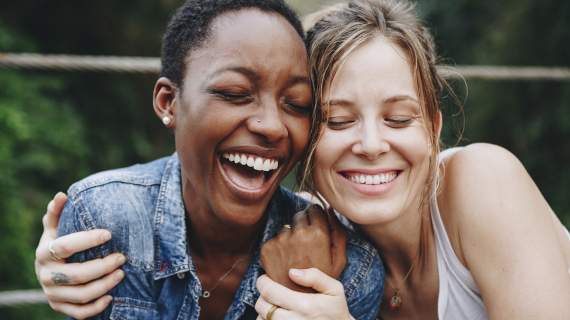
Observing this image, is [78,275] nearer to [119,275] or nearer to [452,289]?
[119,275]

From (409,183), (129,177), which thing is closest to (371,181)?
(409,183)

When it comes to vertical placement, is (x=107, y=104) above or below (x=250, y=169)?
below

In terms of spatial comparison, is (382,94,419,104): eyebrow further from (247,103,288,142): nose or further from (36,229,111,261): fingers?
(36,229,111,261): fingers

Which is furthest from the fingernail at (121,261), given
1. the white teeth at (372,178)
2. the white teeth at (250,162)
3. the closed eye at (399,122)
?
the closed eye at (399,122)

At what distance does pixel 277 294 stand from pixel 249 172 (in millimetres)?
496

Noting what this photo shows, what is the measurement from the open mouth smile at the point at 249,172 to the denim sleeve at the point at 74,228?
637 millimetres

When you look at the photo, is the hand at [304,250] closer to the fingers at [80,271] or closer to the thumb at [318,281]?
the thumb at [318,281]

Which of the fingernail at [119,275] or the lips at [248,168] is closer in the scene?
the lips at [248,168]

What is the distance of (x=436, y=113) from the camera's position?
6.41 feet

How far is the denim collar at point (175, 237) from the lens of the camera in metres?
1.92

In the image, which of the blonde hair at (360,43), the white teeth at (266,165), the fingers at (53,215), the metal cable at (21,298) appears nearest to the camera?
the white teeth at (266,165)

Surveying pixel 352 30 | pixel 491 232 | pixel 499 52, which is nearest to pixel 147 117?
pixel 499 52

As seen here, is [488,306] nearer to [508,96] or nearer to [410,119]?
[410,119]

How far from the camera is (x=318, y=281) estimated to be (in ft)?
5.61
